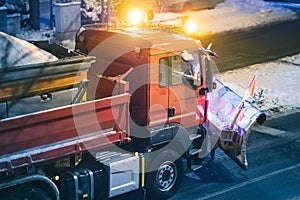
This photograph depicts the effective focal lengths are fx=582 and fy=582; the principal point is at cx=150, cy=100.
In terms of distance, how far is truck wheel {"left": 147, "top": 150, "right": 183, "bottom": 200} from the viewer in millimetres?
9852

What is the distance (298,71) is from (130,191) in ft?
37.4

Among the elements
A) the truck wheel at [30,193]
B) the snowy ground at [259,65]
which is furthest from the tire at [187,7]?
the truck wheel at [30,193]

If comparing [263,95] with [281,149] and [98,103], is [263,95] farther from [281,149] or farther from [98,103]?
[98,103]

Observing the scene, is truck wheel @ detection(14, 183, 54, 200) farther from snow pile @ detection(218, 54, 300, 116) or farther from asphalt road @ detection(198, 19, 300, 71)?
asphalt road @ detection(198, 19, 300, 71)

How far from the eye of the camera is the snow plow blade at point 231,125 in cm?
1092

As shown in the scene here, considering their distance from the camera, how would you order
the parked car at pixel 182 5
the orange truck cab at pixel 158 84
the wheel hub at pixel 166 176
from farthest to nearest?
the parked car at pixel 182 5 → the wheel hub at pixel 166 176 → the orange truck cab at pixel 158 84

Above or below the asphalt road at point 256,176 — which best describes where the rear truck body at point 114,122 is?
above

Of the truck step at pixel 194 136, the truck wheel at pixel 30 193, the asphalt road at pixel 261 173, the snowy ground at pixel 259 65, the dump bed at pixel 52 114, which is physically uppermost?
the dump bed at pixel 52 114

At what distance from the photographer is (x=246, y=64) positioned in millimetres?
19656

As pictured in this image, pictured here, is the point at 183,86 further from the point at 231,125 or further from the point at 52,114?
the point at 52,114

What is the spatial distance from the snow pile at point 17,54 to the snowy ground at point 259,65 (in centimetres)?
788

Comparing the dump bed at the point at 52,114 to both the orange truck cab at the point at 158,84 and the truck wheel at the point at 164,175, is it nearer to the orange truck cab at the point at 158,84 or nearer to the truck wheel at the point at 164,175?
the orange truck cab at the point at 158,84

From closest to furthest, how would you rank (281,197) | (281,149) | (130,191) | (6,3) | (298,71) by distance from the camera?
(130,191) → (281,197) → (281,149) → (298,71) → (6,3)

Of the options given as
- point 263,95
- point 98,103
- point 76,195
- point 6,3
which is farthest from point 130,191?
point 6,3
